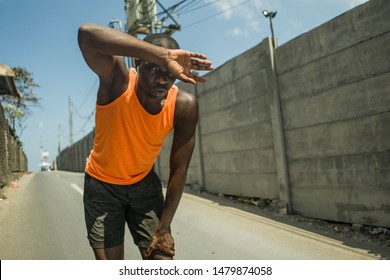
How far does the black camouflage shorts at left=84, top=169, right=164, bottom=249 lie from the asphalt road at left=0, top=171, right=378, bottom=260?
2.00m

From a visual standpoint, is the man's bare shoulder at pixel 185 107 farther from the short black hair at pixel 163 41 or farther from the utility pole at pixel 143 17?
the utility pole at pixel 143 17

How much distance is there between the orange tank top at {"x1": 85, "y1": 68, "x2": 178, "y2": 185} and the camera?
6.22ft

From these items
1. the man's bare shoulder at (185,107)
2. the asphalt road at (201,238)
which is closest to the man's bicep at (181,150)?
the man's bare shoulder at (185,107)

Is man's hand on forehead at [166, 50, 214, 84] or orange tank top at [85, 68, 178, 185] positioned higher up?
man's hand on forehead at [166, 50, 214, 84]

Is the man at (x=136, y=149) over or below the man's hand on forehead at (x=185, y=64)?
below

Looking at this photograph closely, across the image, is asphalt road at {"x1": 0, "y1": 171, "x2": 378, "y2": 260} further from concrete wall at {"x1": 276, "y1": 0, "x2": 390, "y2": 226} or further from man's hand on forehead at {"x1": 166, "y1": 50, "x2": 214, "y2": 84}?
man's hand on forehead at {"x1": 166, "y1": 50, "x2": 214, "y2": 84}

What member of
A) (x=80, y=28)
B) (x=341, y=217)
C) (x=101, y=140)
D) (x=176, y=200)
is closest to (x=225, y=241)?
(x=341, y=217)

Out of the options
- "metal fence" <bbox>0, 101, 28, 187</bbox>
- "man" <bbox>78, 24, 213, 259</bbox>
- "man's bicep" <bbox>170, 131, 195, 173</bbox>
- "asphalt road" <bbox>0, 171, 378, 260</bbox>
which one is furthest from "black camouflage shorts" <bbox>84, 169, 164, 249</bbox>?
"metal fence" <bbox>0, 101, 28, 187</bbox>

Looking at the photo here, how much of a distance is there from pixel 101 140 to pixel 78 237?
3416 millimetres

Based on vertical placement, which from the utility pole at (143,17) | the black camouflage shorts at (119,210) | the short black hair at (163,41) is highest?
the utility pole at (143,17)

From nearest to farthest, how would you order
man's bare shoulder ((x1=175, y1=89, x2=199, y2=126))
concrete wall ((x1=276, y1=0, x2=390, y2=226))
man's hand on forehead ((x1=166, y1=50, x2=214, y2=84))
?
man's hand on forehead ((x1=166, y1=50, x2=214, y2=84))
man's bare shoulder ((x1=175, y1=89, x2=199, y2=126))
concrete wall ((x1=276, y1=0, x2=390, y2=226))

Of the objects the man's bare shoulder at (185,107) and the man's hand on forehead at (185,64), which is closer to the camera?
the man's hand on forehead at (185,64)

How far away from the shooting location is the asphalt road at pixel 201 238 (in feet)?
13.4
